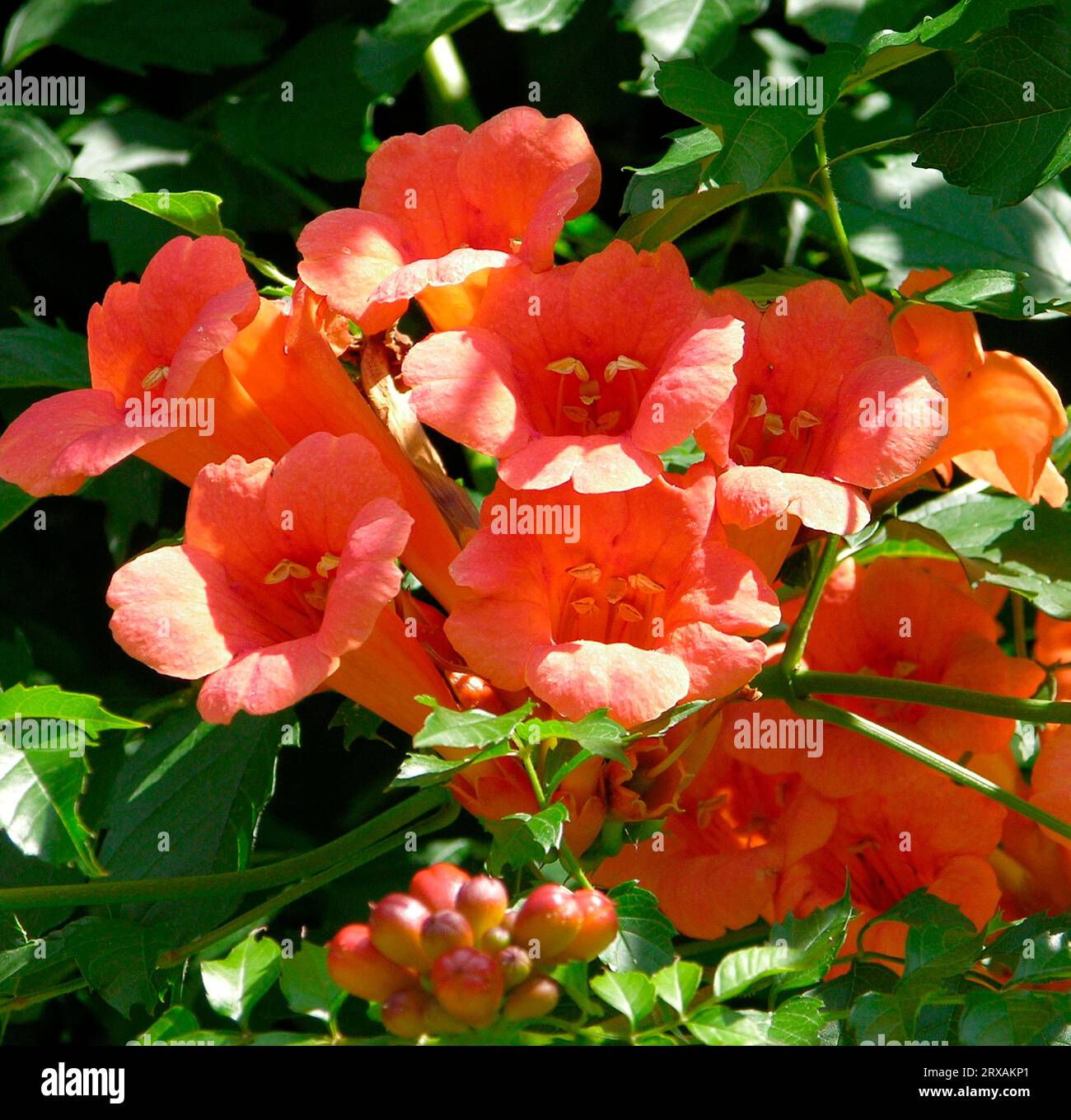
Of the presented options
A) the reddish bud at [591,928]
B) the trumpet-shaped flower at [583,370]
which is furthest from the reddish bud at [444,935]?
the trumpet-shaped flower at [583,370]

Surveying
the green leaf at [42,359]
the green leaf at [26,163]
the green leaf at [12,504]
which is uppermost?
the green leaf at [26,163]

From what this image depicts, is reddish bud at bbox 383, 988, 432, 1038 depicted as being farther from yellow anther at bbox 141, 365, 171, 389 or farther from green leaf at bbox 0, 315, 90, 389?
green leaf at bbox 0, 315, 90, 389

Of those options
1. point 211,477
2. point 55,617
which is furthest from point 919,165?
point 55,617

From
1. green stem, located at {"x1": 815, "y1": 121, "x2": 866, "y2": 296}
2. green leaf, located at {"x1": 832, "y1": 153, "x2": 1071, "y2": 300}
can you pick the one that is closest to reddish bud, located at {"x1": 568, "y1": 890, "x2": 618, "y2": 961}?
green stem, located at {"x1": 815, "y1": 121, "x2": 866, "y2": 296}

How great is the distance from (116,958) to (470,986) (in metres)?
0.83

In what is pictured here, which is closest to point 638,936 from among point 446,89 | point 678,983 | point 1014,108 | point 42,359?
point 678,983

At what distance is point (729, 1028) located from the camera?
1.42 meters

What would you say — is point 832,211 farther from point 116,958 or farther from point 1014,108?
point 116,958

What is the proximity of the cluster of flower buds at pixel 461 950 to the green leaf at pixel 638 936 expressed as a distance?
0.77 feet

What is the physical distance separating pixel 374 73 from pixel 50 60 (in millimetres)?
1071

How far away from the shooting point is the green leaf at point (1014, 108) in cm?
185

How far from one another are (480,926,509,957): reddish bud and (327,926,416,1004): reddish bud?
84mm

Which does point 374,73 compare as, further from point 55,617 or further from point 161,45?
point 55,617

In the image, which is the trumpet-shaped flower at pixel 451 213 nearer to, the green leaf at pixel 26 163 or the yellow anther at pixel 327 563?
the yellow anther at pixel 327 563
